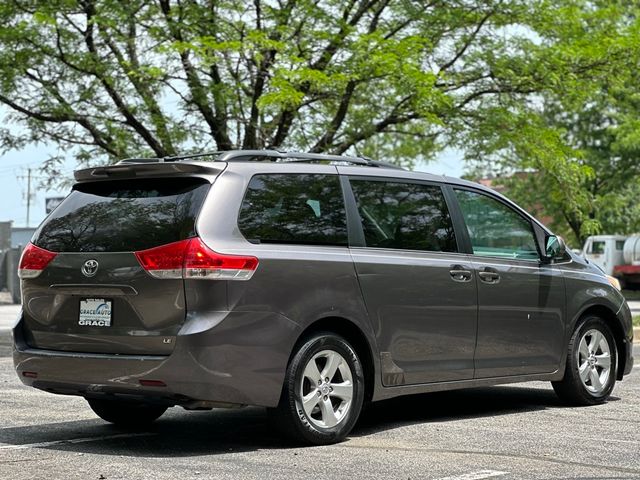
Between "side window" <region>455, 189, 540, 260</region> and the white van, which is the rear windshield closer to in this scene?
"side window" <region>455, 189, 540, 260</region>

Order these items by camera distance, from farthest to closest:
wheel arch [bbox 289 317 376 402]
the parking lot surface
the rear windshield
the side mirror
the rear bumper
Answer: the side mirror
wheel arch [bbox 289 317 376 402]
the rear windshield
the rear bumper
the parking lot surface

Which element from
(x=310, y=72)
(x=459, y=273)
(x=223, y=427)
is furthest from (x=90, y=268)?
(x=310, y=72)

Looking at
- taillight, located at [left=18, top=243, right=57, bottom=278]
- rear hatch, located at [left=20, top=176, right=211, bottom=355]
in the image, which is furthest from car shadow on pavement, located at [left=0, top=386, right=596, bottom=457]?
taillight, located at [left=18, top=243, right=57, bottom=278]

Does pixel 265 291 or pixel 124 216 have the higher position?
pixel 124 216

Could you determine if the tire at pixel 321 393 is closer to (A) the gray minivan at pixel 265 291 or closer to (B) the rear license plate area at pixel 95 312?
(A) the gray minivan at pixel 265 291

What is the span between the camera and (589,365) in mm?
9836

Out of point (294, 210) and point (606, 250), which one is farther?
point (606, 250)

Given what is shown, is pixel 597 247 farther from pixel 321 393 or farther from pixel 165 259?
pixel 165 259

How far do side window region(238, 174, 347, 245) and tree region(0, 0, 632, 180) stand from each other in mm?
9513

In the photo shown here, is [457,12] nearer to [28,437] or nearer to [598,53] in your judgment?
[598,53]

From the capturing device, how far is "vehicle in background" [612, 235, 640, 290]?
42.2 metres

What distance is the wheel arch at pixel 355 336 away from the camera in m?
7.59

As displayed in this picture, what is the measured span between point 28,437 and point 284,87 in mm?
10380

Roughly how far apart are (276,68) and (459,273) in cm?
994
